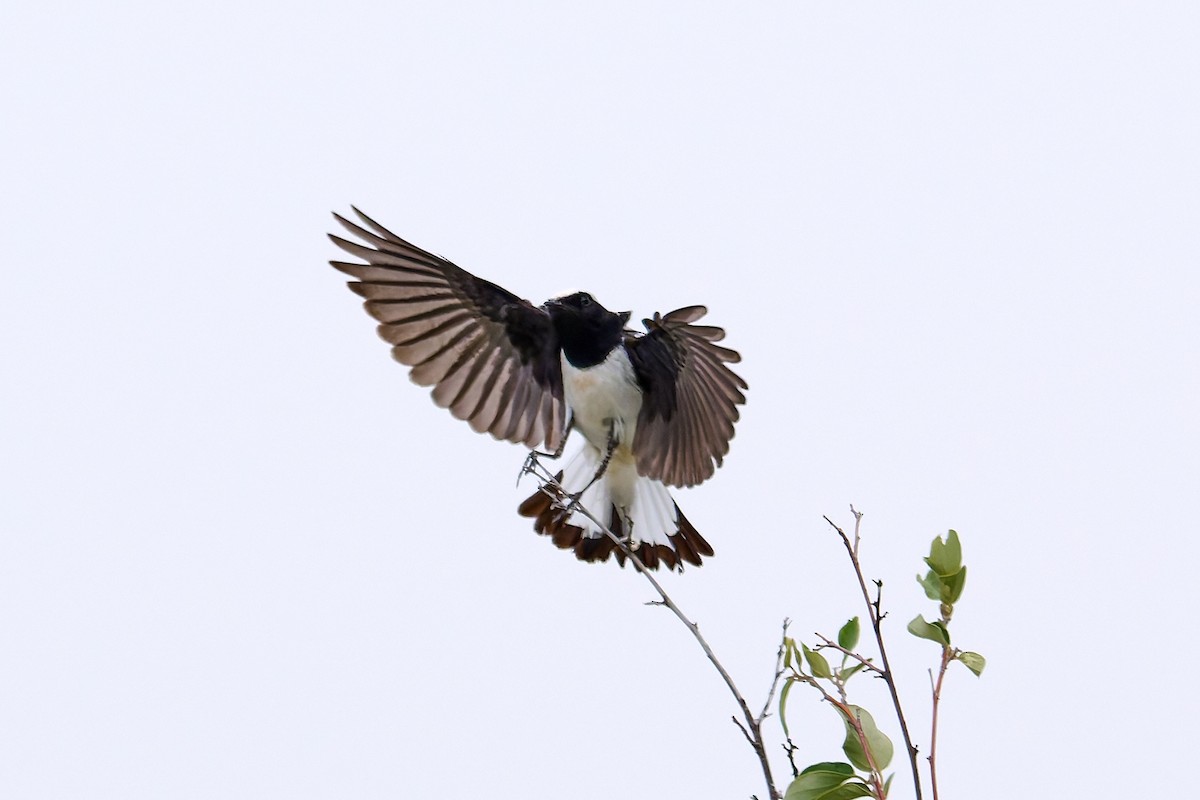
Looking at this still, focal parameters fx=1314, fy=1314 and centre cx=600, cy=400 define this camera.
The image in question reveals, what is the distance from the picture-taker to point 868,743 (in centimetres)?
281

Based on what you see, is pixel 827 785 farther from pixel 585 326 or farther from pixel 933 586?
pixel 585 326

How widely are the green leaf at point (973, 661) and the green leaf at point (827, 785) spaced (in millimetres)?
336

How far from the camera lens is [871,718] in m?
2.87

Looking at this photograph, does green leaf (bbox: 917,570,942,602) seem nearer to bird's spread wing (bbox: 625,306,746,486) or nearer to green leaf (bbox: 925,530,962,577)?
green leaf (bbox: 925,530,962,577)

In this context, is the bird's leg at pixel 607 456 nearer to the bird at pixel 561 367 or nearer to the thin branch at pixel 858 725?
the bird at pixel 561 367

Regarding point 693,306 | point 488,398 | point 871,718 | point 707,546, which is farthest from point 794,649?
point 707,546

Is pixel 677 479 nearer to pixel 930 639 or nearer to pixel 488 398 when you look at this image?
pixel 488 398

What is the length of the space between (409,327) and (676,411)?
1.13 m

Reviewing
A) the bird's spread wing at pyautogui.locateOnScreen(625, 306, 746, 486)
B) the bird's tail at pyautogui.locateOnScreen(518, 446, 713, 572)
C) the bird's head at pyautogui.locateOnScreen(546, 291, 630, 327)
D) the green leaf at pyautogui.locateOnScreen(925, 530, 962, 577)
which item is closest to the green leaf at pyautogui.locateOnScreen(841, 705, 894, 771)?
the green leaf at pyautogui.locateOnScreen(925, 530, 962, 577)

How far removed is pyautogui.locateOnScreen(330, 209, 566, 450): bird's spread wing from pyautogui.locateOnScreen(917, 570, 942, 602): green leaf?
257cm

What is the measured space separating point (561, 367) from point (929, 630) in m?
2.86

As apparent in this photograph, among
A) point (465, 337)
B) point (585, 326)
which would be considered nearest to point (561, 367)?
point (585, 326)

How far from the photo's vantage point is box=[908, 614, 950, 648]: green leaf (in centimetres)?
288

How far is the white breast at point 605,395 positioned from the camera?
17.6 ft
